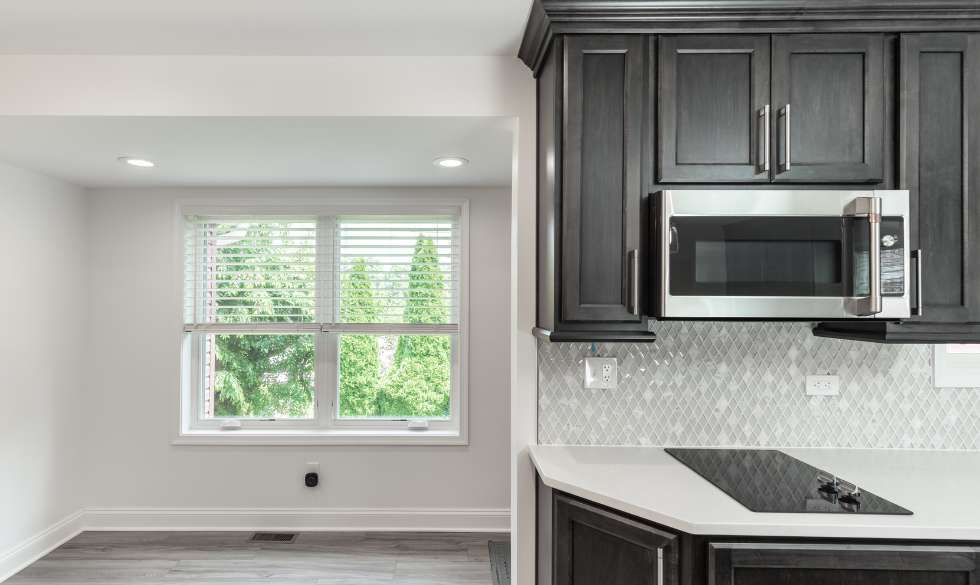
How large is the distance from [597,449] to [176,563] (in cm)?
245

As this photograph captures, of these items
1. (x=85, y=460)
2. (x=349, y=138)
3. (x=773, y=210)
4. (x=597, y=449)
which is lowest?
(x=85, y=460)

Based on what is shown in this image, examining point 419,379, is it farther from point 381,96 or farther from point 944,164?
point 944,164

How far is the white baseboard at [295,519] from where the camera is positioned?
3455mm

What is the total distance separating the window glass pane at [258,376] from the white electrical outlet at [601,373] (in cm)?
207

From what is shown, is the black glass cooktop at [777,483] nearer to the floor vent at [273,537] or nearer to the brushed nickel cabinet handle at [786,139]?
the brushed nickel cabinet handle at [786,139]

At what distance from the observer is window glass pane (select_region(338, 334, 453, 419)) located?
3604 mm

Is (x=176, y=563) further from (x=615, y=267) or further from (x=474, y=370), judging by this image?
(x=615, y=267)

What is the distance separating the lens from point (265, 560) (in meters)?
3.06

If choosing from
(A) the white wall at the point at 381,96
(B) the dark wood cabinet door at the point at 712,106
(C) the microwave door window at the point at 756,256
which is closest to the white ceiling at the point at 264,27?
(A) the white wall at the point at 381,96

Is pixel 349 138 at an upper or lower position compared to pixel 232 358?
upper

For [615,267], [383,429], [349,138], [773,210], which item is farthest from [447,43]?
[383,429]

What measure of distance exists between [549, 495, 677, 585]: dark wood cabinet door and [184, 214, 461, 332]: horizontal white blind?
1885 mm

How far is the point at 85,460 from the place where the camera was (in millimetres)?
3475

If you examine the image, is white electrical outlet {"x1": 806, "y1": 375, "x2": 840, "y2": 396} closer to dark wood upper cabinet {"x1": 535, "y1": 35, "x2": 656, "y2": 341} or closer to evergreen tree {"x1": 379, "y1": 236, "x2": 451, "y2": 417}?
dark wood upper cabinet {"x1": 535, "y1": 35, "x2": 656, "y2": 341}
